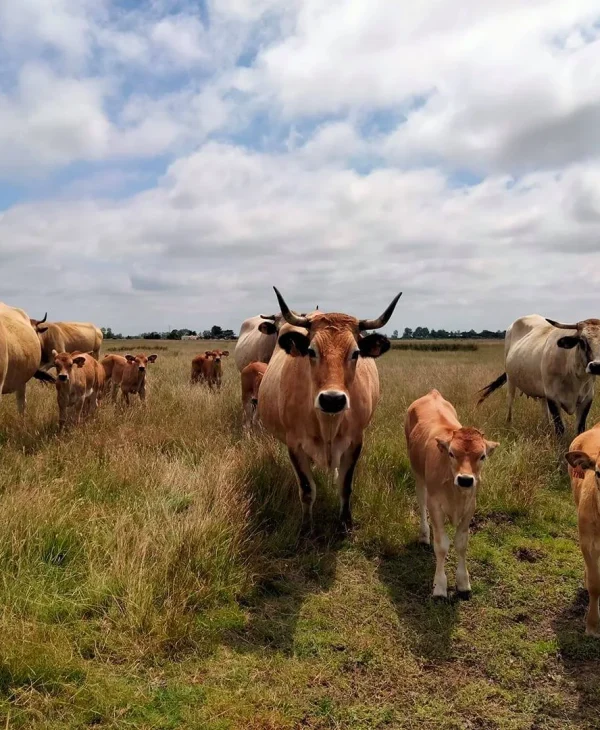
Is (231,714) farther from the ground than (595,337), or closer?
closer

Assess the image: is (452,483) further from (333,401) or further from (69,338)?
(69,338)

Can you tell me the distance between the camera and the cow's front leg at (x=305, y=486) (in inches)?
239

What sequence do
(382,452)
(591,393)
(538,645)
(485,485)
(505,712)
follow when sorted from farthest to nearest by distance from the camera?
(591,393) < (382,452) < (485,485) < (538,645) < (505,712)

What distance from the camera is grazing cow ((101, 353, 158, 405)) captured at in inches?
557

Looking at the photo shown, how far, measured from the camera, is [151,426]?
8617 millimetres

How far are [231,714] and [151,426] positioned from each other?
5702mm

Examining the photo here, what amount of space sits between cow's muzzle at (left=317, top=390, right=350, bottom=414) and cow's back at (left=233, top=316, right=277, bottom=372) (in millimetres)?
7151

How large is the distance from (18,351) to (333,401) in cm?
651

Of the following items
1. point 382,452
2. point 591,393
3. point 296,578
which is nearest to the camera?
point 296,578

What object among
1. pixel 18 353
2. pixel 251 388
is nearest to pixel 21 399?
pixel 18 353

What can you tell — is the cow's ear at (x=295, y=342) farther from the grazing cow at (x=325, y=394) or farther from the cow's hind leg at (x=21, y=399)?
the cow's hind leg at (x=21, y=399)

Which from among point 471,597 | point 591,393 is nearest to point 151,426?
point 471,597

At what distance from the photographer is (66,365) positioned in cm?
1041

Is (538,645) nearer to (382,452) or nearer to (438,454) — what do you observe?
(438,454)
